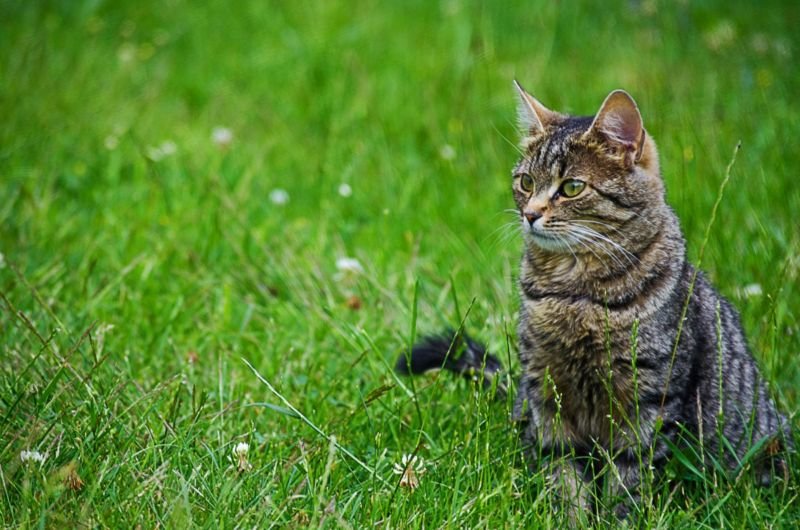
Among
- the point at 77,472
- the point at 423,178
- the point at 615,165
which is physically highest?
the point at 615,165

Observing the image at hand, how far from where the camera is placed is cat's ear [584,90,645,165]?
2.79 metres

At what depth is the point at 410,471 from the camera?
2.51m

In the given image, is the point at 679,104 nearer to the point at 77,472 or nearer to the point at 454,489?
the point at 454,489

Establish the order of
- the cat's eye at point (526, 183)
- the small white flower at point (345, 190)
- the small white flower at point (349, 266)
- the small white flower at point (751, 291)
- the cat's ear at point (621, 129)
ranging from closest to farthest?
the cat's ear at point (621, 129) < the cat's eye at point (526, 183) < the small white flower at point (751, 291) < the small white flower at point (349, 266) < the small white flower at point (345, 190)

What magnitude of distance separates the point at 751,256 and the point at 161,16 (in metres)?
4.17

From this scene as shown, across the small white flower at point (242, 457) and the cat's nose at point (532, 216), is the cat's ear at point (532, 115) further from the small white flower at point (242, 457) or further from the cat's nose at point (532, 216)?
the small white flower at point (242, 457)

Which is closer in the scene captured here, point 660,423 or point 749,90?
point 660,423

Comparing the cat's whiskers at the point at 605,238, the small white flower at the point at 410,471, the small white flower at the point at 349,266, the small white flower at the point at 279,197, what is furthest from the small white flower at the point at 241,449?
the small white flower at the point at 279,197

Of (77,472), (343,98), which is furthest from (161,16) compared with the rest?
(77,472)

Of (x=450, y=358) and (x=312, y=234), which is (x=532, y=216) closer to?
(x=450, y=358)

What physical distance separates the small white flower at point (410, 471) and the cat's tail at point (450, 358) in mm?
413

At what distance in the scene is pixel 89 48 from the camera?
227 inches

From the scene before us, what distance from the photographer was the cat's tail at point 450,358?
3021 millimetres

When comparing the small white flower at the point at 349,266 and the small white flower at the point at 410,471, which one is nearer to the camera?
the small white flower at the point at 410,471
